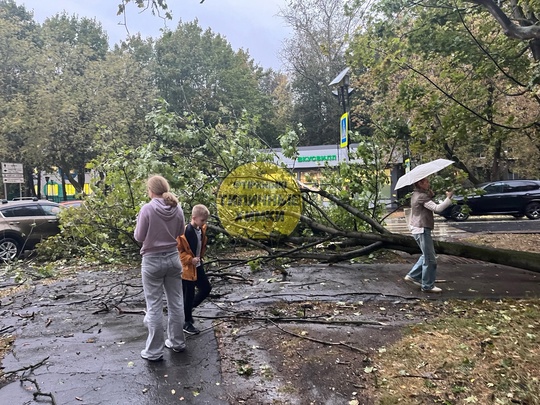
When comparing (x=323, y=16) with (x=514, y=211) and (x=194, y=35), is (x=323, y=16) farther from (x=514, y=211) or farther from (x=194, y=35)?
(x=514, y=211)

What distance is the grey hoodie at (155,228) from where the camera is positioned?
379cm

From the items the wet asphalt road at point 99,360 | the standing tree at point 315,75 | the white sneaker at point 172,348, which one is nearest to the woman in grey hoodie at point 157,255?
the white sneaker at point 172,348

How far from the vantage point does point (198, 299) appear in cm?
473

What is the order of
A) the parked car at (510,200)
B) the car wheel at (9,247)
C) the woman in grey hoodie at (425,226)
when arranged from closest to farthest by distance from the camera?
the woman in grey hoodie at (425,226) → the car wheel at (9,247) → the parked car at (510,200)

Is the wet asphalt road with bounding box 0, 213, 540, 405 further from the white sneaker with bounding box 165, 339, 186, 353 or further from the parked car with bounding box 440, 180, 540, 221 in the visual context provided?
the parked car with bounding box 440, 180, 540, 221

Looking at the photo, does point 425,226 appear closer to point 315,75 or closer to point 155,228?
point 155,228

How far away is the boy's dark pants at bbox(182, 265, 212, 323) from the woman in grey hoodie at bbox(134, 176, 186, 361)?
0.41 m

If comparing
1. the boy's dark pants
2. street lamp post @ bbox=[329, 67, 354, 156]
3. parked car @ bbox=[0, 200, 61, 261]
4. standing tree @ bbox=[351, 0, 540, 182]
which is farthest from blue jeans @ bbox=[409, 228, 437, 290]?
parked car @ bbox=[0, 200, 61, 261]

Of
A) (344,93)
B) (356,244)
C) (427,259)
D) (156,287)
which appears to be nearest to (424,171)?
(427,259)

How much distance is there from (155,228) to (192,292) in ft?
3.24

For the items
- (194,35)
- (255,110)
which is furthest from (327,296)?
(194,35)

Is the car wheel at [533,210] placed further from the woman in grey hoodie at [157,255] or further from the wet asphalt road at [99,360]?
the woman in grey hoodie at [157,255]

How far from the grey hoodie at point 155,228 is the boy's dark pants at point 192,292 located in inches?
26.3

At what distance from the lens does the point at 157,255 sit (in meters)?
3.83
